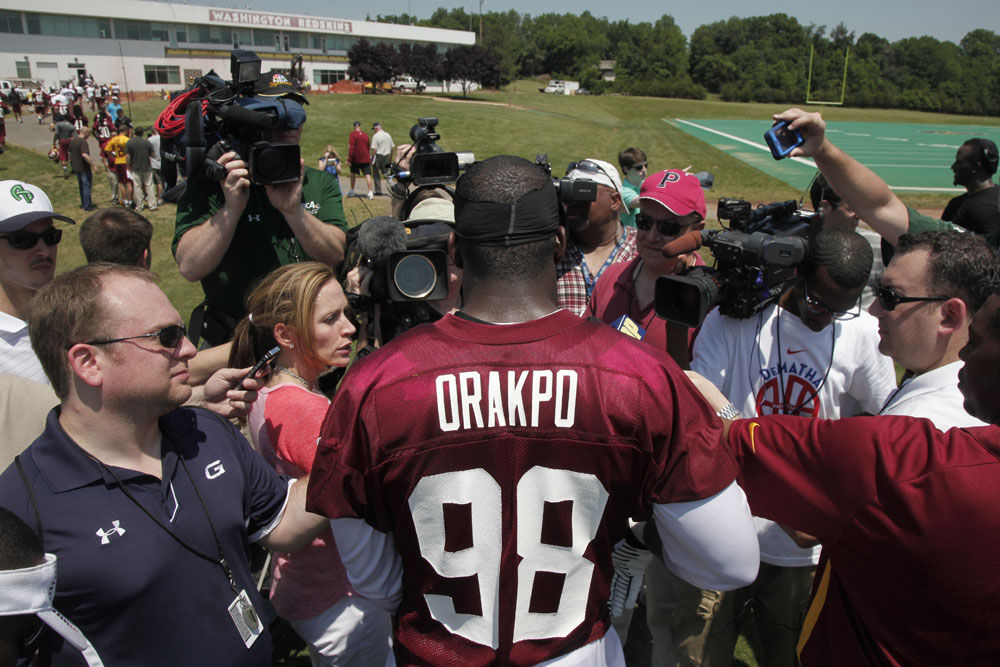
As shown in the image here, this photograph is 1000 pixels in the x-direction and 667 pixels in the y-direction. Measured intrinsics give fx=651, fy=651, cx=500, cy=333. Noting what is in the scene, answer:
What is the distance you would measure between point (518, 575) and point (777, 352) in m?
1.80

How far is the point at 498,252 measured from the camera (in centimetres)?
166

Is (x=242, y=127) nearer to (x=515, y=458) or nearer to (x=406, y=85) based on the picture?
(x=515, y=458)

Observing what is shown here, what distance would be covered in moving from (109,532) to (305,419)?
0.81 meters

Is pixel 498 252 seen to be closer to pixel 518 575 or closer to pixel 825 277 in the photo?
pixel 518 575

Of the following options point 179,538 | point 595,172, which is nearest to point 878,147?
point 595,172

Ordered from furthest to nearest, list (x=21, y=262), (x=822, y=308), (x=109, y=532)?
(x=21, y=262)
(x=822, y=308)
(x=109, y=532)

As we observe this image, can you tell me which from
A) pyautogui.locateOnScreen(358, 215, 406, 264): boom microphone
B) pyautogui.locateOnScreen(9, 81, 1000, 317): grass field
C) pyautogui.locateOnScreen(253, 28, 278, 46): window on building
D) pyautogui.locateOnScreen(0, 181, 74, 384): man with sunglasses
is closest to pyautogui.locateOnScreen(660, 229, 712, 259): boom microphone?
pyautogui.locateOnScreen(358, 215, 406, 264): boom microphone

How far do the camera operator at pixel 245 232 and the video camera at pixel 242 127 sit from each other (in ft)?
0.19

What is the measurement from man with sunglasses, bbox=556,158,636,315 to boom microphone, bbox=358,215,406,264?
3.57 feet

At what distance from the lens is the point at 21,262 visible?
10.6 ft

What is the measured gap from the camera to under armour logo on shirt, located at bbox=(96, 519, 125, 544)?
1812mm

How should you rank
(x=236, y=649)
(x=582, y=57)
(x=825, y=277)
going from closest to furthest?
1. (x=236, y=649)
2. (x=825, y=277)
3. (x=582, y=57)

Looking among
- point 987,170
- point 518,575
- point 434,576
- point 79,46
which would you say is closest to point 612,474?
point 518,575

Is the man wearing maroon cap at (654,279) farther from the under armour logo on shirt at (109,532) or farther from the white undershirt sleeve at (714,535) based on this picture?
the under armour logo on shirt at (109,532)
